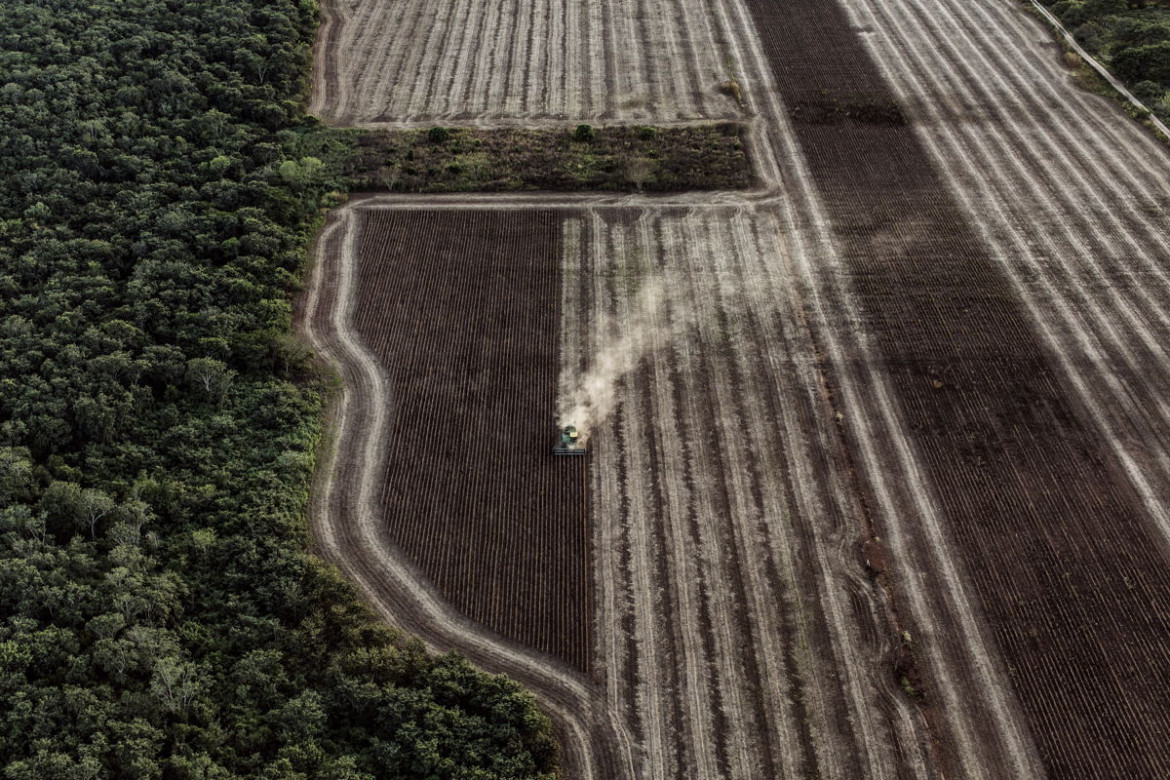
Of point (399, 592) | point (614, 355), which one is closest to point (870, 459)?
point (614, 355)

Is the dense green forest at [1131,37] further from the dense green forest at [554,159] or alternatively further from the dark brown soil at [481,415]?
the dark brown soil at [481,415]

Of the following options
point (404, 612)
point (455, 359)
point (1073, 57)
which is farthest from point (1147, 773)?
point (1073, 57)

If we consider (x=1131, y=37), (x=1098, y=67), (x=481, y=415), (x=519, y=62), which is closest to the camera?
(x=481, y=415)

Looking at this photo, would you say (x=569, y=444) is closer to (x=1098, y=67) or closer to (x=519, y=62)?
(x=519, y=62)

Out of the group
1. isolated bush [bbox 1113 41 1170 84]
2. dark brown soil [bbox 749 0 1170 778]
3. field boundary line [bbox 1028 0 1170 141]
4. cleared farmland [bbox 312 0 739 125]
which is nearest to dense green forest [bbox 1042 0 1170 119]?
isolated bush [bbox 1113 41 1170 84]

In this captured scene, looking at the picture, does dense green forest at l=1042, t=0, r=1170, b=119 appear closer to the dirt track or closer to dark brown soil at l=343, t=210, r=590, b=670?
the dirt track

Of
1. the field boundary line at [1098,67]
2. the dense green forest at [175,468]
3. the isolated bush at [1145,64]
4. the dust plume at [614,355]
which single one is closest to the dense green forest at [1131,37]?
the isolated bush at [1145,64]
